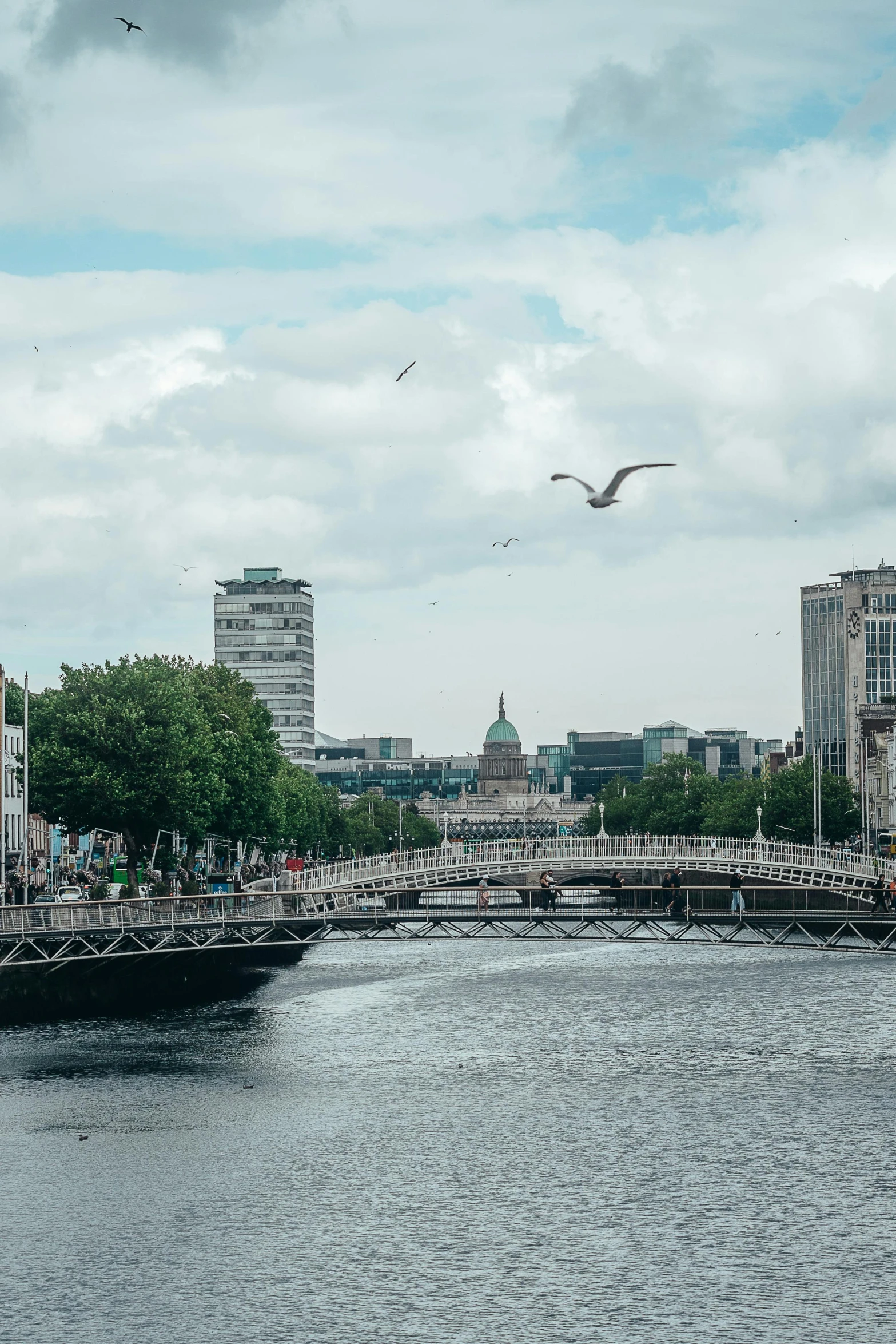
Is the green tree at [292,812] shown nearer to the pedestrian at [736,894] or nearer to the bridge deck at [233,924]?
the bridge deck at [233,924]

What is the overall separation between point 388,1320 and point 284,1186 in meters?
11.8

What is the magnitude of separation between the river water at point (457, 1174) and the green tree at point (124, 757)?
954 inches

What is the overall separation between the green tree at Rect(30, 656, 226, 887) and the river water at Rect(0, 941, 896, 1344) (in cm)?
2422

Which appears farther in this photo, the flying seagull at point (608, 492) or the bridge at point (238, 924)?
the bridge at point (238, 924)

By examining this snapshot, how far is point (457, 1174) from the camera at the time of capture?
170 ft

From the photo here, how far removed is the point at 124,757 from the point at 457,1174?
195 ft

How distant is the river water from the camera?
39906mm

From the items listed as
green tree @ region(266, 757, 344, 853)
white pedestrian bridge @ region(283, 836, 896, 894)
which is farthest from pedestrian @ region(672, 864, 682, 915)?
green tree @ region(266, 757, 344, 853)

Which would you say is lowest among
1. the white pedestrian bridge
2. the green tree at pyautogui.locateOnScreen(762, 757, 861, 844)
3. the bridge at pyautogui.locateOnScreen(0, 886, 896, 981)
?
the bridge at pyautogui.locateOnScreen(0, 886, 896, 981)

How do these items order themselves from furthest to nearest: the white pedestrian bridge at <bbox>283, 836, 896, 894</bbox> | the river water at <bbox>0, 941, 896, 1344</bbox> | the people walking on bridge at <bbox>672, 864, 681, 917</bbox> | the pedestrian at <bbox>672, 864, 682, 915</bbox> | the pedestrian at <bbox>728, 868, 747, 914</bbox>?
the white pedestrian bridge at <bbox>283, 836, 896, 894</bbox>
the pedestrian at <bbox>672, 864, 682, 915</bbox>
the people walking on bridge at <bbox>672, 864, 681, 917</bbox>
the pedestrian at <bbox>728, 868, 747, 914</bbox>
the river water at <bbox>0, 941, 896, 1344</bbox>

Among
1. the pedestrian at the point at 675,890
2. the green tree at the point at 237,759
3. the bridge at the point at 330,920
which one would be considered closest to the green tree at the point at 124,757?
the green tree at the point at 237,759

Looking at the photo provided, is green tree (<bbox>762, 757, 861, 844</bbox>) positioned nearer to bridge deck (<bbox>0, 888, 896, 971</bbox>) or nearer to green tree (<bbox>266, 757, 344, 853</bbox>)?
green tree (<bbox>266, 757, 344, 853</bbox>)

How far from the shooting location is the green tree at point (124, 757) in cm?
10719

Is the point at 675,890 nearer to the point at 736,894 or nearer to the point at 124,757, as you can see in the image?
the point at 736,894
